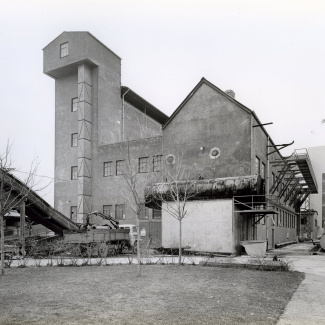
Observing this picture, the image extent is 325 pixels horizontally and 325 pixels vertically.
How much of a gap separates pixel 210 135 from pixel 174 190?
544cm

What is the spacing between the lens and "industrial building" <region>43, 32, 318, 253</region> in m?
21.9

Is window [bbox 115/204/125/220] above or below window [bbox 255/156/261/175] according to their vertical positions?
below

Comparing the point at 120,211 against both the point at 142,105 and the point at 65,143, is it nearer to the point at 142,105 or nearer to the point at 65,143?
the point at 65,143

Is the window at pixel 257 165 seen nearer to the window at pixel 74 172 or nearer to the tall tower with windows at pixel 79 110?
the tall tower with windows at pixel 79 110

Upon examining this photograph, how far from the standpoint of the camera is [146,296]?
26.2 feet

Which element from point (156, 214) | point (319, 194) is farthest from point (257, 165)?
point (319, 194)

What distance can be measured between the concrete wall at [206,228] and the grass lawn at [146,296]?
7.06m

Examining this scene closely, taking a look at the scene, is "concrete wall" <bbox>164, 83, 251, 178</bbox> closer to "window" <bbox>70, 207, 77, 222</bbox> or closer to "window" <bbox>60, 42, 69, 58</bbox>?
"window" <bbox>70, 207, 77, 222</bbox>

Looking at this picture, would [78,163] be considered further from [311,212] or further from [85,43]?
[311,212]

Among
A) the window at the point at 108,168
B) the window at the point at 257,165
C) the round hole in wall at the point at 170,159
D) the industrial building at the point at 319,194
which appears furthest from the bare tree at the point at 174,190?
the industrial building at the point at 319,194

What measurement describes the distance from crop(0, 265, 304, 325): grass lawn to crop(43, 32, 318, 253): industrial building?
914cm

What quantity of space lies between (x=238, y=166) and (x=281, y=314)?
16.5 meters

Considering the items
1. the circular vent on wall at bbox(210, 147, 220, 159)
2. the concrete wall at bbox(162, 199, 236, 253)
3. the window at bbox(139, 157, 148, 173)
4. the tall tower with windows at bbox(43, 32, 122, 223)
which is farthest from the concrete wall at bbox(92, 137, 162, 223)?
the concrete wall at bbox(162, 199, 236, 253)

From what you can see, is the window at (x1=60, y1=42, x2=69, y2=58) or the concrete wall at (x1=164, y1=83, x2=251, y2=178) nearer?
the concrete wall at (x1=164, y1=83, x2=251, y2=178)
